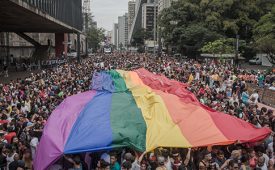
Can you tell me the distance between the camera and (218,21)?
2180 inches

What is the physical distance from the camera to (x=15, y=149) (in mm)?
9539

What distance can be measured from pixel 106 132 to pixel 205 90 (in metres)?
9.78

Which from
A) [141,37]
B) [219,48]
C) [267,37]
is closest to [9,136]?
[267,37]

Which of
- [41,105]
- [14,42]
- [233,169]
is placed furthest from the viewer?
[14,42]

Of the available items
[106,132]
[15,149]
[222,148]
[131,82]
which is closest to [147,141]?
[106,132]

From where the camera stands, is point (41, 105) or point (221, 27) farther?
point (221, 27)

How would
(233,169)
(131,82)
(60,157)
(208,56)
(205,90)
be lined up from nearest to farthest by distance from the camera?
(233,169) < (60,157) < (131,82) < (205,90) < (208,56)

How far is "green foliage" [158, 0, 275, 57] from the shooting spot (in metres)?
54.6

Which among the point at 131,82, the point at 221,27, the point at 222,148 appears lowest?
the point at 222,148

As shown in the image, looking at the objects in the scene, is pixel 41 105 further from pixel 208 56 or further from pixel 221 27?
pixel 221 27

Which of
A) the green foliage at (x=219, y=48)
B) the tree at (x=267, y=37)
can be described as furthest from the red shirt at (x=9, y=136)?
the green foliage at (x=219, y=48)

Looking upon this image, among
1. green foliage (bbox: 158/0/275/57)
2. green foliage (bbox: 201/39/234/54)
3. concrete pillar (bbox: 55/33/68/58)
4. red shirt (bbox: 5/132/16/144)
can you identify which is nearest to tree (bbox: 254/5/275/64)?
green foliage (bbox: 201/39/234/54)

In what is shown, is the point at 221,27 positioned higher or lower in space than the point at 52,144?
higher

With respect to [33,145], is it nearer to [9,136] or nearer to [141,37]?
Answer: [9,136]
